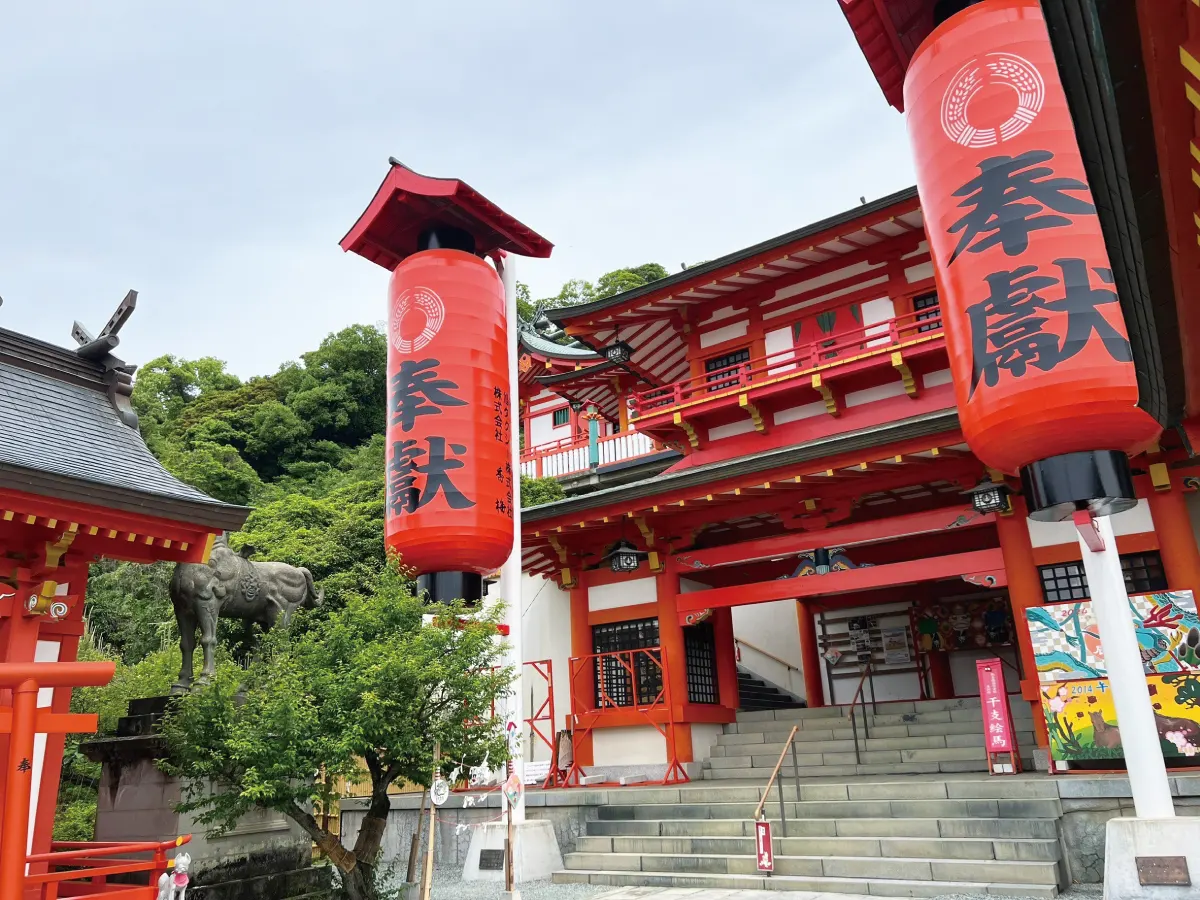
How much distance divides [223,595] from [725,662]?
28.4 ft

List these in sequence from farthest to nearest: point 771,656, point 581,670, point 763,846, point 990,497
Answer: point 771,656 → point 581,670 → point 990,497 → point 763,846

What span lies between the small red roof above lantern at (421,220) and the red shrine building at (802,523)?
3414 millimetres

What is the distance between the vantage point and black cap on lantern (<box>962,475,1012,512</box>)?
10.9 m

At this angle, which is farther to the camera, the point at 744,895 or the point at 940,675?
the point at 940,675

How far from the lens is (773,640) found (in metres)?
20.0

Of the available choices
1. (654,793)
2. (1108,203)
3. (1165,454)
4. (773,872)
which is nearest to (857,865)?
(773,872)

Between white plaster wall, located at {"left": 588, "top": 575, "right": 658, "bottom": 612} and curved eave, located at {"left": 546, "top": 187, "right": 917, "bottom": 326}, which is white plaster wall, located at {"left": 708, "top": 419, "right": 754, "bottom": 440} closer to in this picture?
curved eave, located at {"left": 546, "top": 187, "right": 917, "bottom": 326}

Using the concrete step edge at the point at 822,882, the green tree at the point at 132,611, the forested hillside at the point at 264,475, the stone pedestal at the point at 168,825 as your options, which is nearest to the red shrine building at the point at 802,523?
the concrete step edge at the point at 822,882

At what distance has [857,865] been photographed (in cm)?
904

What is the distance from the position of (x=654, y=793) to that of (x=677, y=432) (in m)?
7.31

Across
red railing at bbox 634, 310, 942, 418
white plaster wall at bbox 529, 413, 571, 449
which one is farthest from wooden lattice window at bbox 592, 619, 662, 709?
white plaster wall at bbox 529, 413, 571, 449

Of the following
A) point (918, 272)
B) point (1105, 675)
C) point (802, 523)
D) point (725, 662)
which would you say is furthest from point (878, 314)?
point (1105, 675)

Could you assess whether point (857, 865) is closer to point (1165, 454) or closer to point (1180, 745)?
point (1180, 745)

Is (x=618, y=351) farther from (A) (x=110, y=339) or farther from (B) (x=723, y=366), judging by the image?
(A) (x=110, y=339)
